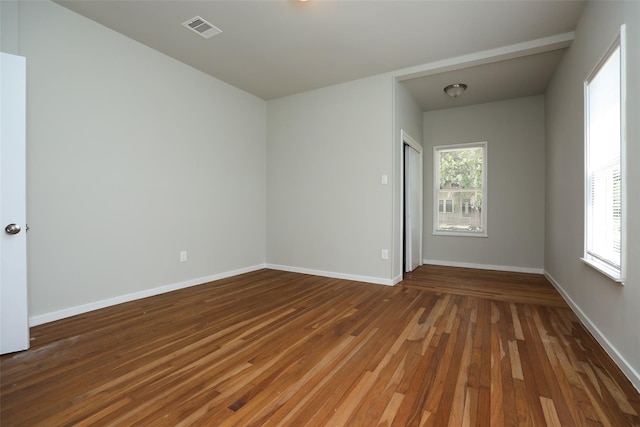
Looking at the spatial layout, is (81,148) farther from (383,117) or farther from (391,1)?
(383,117)

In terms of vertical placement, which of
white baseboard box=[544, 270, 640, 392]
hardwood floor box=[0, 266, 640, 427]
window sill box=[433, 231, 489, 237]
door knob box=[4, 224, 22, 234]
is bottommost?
hardwood floor box=[0, 266, 640, 427]

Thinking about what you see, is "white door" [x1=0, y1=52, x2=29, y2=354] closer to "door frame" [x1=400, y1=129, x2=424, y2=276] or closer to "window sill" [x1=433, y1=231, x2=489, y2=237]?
"door frame" [x1=400, y1=129, x2=424, y2=276]

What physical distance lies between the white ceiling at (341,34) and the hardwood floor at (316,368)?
284cm

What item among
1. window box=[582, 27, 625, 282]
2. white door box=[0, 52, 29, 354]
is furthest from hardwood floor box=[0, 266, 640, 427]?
window box=[582, 27, 625, 282]

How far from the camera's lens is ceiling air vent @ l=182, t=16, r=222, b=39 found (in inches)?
118

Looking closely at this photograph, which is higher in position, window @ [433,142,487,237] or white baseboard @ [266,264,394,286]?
window @ [433,142,487,237]

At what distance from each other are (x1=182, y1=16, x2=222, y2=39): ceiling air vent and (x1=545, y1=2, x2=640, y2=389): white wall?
3282 mm

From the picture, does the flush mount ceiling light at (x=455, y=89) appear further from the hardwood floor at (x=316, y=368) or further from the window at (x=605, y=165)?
the hardwood floor at (x=316, y=368)

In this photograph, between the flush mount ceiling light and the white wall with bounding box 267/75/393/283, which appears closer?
the white wall with bounding box 267/75/393/283

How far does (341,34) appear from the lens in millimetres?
3223

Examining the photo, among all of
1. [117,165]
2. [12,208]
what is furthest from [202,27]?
[12,208]

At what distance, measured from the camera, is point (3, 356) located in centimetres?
210

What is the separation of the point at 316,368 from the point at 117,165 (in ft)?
9.38

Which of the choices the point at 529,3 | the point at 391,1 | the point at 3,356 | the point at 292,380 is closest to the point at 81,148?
the point at 3,356
